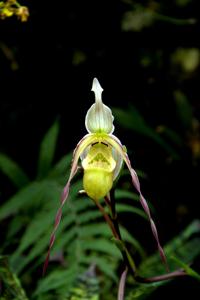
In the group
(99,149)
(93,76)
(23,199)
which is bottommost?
(99,149)

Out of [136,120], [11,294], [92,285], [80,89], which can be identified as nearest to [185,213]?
[136,120]

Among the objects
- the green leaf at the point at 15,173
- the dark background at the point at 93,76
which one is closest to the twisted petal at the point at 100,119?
the green leaf at the point at 15,173

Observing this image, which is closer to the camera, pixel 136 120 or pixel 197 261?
pixel 197 261

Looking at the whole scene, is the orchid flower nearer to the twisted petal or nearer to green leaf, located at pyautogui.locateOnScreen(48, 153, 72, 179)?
the twisted petal

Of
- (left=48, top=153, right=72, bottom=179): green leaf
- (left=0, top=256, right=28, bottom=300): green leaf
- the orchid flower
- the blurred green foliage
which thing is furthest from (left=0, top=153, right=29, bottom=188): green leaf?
the orchid flower

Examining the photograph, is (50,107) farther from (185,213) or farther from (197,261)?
(197,261)

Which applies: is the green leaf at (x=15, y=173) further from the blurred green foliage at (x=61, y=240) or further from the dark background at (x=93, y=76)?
the dark background at (x=93, y=76)

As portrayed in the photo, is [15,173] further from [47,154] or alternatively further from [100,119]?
[100,119]

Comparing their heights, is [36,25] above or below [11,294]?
above

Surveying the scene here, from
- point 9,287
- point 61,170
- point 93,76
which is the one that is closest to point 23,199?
point 61,170
